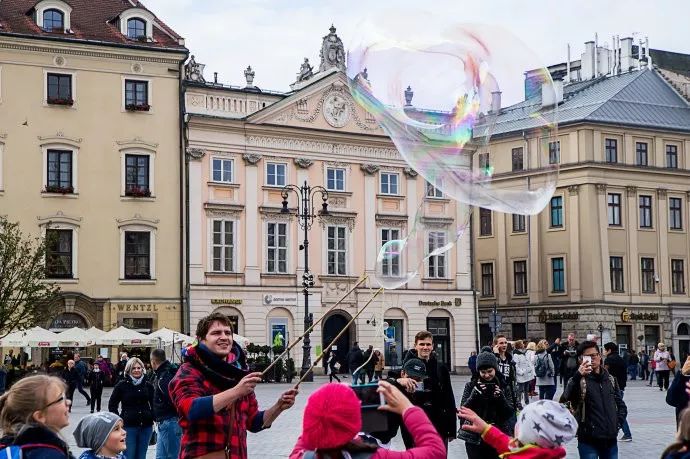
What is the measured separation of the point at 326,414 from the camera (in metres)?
4.72

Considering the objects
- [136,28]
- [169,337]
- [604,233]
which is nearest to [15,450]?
[169,337]

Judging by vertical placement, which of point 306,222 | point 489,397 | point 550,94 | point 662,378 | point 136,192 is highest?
point 136,192

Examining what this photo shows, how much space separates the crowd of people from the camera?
4953 millimetres

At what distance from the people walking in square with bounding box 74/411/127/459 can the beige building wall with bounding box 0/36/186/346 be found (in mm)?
38907

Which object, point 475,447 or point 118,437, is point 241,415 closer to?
point 118,437

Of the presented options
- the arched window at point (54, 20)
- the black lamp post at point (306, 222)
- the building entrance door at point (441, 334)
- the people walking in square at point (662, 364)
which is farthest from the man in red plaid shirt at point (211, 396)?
the building entrance door at point (441, 334)

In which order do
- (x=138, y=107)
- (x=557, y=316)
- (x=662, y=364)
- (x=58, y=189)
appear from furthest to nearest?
(x=557, y=316) < (x=138, y=107) < (x=58, y=189) < (x=662, y=364)

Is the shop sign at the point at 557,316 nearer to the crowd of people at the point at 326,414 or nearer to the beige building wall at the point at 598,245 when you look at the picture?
the beige building wall at the point at 598,245

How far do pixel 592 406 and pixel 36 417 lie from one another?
6.61 metres

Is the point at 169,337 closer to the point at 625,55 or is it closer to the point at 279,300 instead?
the point at 279,300

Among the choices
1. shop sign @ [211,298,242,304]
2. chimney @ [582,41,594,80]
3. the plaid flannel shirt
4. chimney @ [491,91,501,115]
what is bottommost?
the plaid flannel shirt

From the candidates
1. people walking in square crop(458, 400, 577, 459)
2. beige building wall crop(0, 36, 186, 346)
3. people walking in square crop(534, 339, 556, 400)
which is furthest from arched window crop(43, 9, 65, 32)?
people walking in square crop(458, 400, 577, 459)

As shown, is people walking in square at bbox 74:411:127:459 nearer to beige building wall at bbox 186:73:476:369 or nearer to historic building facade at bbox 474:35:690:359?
beige building wall at bbox 186:73:476:369

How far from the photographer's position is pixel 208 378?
7.11 m
